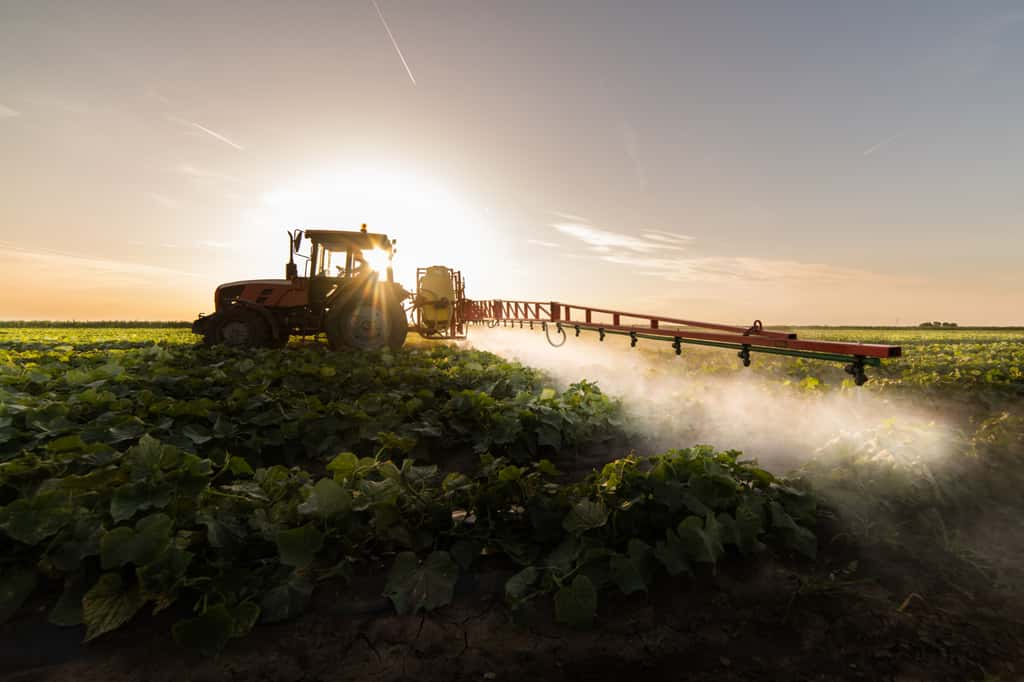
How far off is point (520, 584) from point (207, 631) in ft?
4.61

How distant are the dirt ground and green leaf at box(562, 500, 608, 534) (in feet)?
1.19

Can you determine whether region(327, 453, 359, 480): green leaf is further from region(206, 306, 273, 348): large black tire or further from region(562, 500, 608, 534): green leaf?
region(206, 306, 273, 348): large black tire

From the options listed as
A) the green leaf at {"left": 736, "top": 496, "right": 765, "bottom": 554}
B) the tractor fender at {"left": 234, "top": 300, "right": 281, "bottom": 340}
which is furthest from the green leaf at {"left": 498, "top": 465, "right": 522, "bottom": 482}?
the tractor fender at {"left": 234, "top": 300, "right": 281, "bottom": 340}

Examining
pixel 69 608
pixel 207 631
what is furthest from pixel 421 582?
pixel 69 608

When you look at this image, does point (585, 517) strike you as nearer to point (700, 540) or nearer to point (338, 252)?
point (700, 540)

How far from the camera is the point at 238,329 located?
1048 cm

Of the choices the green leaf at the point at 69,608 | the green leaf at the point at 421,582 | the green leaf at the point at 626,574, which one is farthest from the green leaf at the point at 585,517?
the green leaf at the point at 69,608

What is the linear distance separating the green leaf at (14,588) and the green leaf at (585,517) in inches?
108

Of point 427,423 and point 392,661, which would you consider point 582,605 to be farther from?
point 427,423

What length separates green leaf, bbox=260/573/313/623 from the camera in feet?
7.25

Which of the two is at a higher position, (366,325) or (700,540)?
(366,325)

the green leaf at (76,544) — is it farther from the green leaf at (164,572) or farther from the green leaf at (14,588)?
the green leaf at (164,572)

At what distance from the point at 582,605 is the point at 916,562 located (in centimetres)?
213

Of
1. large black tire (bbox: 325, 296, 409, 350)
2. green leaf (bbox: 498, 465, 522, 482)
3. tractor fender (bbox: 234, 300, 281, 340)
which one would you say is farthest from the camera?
tractor fender (bbox: 234, 300, 281, 340)
